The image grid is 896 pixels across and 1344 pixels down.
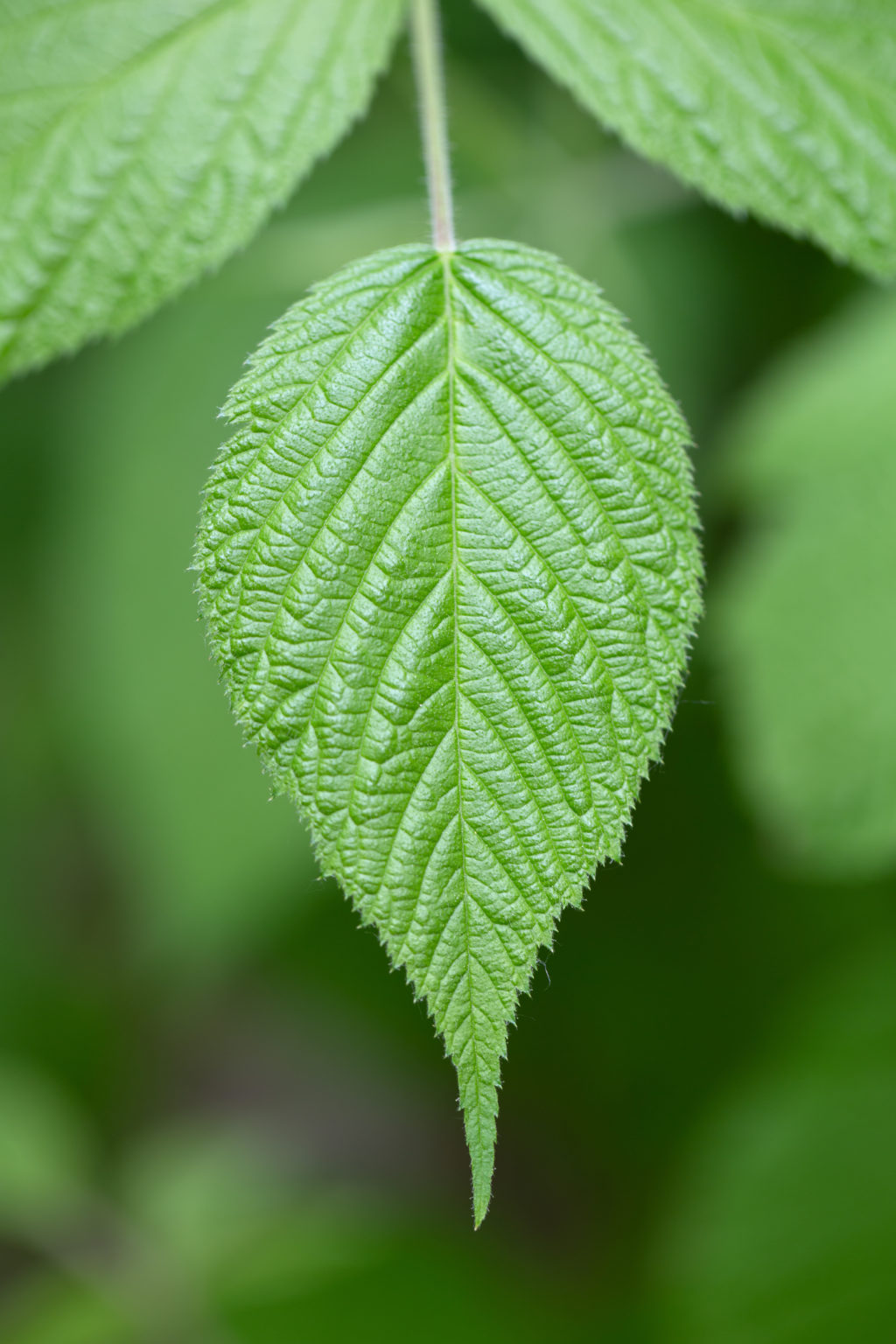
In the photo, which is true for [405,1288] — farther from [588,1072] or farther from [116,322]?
[116,322]

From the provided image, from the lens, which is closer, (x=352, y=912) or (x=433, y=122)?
(x=433, y=122)

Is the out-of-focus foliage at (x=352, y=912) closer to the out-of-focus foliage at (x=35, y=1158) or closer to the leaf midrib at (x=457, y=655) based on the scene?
the out-of-focus foliage at (x=35, y=1158)

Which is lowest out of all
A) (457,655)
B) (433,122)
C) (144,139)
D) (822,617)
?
(822,617)

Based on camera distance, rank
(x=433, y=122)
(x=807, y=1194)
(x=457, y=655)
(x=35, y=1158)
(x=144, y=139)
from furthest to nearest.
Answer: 1. (x=35, y=1158)
2. (x=807, y=1194)
3. (x=144, y=139)
4. (x=433, y=122)
5. (x=457, y=655)

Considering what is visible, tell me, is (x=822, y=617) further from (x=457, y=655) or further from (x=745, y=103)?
(x=457, y=655)

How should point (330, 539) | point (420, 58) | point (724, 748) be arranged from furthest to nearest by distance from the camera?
point (724, 748)
point (420, 58)
point (330, 539)

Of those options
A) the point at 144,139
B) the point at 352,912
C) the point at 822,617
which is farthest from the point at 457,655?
the point at 352,912

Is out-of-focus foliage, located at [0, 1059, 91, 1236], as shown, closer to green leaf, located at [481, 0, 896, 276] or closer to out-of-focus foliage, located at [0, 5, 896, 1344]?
out-of-focus foliage, located at [0, 5, 896, 1344]

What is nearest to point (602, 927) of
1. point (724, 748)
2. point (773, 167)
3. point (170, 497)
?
point (724, 748)
